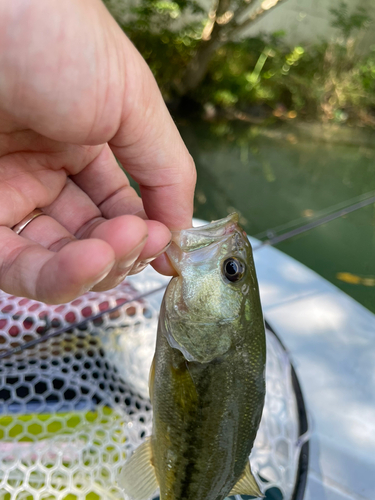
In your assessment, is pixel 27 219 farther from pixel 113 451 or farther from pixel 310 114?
pixel 310 114

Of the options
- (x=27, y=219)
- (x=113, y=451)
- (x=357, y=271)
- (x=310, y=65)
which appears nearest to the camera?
(x=27, y=219)

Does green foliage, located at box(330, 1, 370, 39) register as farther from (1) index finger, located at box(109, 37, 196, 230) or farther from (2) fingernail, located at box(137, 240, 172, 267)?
(2) fingernail, located at box(137, 240, 172, 267)

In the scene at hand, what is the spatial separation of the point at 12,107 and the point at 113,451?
4.22ft

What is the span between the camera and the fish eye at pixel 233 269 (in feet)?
3.10

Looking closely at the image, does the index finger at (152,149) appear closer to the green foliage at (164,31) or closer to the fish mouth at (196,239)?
the fish mouth at (196,239)

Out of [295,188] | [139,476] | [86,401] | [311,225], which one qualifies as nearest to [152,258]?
[139,476]

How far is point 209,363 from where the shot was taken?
957 mm

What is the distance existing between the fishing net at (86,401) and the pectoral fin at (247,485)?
0.86 feet

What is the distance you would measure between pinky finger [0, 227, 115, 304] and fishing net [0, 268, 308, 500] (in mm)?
800

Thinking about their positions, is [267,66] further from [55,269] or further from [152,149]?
[55,269]

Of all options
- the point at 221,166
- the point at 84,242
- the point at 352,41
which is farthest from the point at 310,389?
the point at 352,41

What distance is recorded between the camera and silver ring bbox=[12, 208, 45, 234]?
1.00 metres

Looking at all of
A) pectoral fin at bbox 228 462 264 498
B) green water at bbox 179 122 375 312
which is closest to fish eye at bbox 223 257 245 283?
pectoral fin at bbox 228 462 264 498

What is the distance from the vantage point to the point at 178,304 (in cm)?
94
